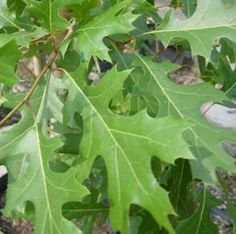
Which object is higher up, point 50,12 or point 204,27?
point 50,12

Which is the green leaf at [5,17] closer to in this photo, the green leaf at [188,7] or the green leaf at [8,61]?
the green leaf at [8,61]

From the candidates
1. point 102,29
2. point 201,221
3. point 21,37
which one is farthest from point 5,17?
point 201,221

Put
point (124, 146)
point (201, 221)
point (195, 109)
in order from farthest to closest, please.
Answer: point (201, 221) < point (195, 109) < point (124, 146)

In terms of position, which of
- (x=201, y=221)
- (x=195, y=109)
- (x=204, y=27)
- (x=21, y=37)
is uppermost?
(x=21, y=37)

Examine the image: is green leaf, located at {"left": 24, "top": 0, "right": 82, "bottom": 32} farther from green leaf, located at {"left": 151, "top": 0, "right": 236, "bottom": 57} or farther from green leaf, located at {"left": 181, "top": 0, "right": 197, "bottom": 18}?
green leaf, located at {"left": 181, "top": 0, "right": 197, "bottom": 18}

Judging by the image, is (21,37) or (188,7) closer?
(21,37)

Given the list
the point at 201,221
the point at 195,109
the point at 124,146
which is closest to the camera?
the point at 124,146

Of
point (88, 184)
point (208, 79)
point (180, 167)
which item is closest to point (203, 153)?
point (180, 167)

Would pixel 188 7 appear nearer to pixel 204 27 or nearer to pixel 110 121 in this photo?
pixel 204 27
